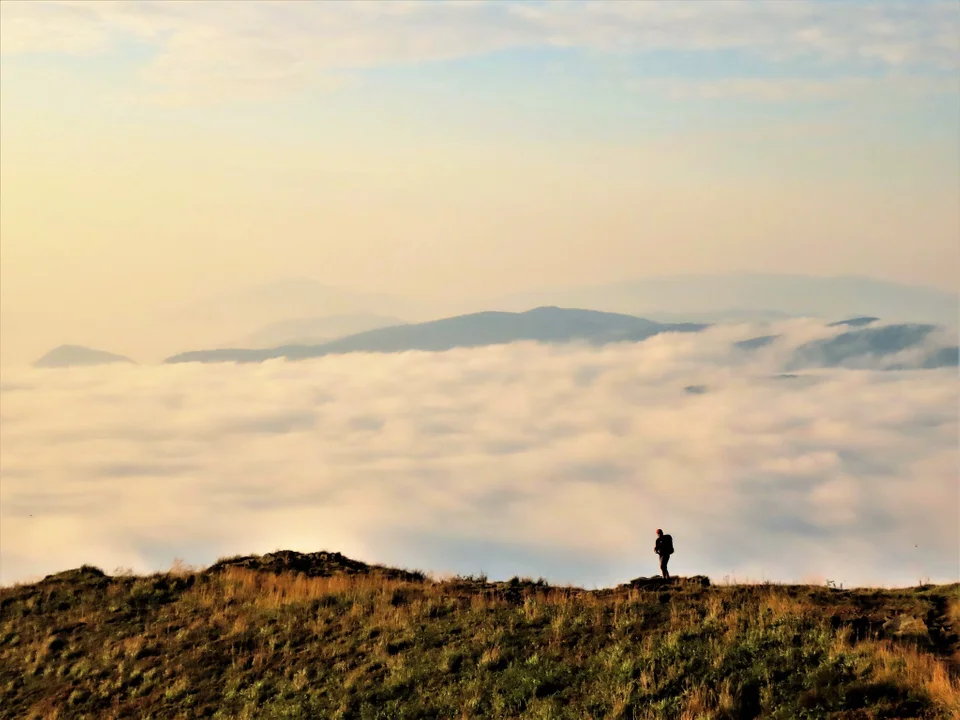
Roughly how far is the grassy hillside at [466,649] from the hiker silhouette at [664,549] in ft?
2.42

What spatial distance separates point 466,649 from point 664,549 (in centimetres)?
800

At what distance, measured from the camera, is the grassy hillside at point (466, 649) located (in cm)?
2216

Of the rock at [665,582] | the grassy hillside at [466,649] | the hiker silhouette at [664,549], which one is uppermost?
the hiker silhouette at [664,549]

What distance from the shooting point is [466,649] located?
26.4m

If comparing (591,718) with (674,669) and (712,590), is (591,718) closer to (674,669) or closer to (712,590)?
(674,669)

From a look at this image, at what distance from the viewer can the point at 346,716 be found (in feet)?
81.3

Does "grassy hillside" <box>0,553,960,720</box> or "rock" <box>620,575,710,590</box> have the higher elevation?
"rock" <box>620,575,710,590</box>

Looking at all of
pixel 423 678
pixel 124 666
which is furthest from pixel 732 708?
pixel 124 666

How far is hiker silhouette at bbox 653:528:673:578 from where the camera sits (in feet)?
103

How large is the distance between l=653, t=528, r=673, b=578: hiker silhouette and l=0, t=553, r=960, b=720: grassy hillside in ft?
2.42

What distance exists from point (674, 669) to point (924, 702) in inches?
206

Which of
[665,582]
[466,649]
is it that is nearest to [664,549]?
[665,582]

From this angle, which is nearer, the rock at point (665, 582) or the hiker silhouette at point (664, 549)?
the rock at point (665, 582)

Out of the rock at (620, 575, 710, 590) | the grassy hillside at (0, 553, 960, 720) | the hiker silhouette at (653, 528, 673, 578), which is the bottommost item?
the grassy hillside at (0, 553, 960, 720)
